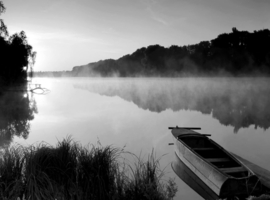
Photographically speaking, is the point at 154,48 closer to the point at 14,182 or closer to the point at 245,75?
the point at 245,75

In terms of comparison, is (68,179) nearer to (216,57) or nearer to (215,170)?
(215,170)

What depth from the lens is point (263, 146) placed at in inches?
515

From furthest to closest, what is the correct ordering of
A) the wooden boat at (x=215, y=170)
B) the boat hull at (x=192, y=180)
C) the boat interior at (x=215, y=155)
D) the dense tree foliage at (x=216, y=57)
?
the dense tree foliage at (x=216, y=57) < the boat hull at (x=192, y=180) < the boat interior at (x=215, y=155) < the wooden boat at (x=215, y=170)

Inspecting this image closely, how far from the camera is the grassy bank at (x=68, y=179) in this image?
16.2 feet

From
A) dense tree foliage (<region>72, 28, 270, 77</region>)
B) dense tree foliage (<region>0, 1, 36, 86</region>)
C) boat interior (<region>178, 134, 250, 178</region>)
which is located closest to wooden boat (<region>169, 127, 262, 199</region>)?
boat interior (<region>178, 134, 250, 178</region>)

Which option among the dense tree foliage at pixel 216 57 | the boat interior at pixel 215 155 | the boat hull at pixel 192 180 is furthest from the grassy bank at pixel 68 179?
the dense tree foliage at pixel 216 57

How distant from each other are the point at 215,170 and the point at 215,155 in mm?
2697

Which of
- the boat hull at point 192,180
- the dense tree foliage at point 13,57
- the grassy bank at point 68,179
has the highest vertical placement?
the dense tree foliage at point 13,57

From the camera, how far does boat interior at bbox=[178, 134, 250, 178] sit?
722cm

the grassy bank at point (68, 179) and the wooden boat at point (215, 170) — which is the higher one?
the grassy bank at point (68, 179)

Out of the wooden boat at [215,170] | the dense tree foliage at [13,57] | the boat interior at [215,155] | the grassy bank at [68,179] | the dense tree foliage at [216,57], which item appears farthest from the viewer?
the dense tree foliage at [216,57]

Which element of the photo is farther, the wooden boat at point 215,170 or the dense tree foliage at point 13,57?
the dense tree foliage at point 13,57

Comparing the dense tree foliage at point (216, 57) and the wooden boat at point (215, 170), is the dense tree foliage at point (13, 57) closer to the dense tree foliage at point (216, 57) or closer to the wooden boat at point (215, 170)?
the wooden boat at point (215, 170)

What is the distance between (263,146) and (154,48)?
126502 mm
